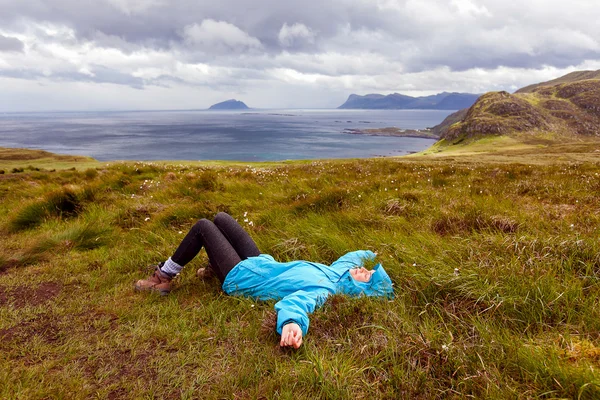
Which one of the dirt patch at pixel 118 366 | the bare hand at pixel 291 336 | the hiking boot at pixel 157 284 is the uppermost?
the bare hand at pixel 291 336

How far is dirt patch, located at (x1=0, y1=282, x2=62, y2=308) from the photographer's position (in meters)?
4.54

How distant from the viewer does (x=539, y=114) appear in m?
158

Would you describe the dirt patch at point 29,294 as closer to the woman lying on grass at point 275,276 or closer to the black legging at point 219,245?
the woman lying on grass at point 275,276

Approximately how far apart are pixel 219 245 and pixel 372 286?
2.51m

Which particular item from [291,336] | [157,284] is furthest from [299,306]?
[157,284]

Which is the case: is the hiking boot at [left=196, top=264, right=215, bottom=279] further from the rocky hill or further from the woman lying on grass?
the rocky hill

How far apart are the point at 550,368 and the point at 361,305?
1848 millimetres

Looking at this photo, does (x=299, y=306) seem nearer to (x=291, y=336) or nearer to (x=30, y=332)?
(x=291, y=336)

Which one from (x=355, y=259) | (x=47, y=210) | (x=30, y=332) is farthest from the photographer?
(x=47, y=210)

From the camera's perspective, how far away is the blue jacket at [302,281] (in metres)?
4.08

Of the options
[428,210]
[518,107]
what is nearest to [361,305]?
[428,210]

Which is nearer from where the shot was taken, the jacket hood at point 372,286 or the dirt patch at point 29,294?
the jacket hood at point 372,286

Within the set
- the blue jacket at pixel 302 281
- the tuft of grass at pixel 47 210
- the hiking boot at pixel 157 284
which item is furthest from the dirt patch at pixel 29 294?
the tuft of grass at pixel 47 210

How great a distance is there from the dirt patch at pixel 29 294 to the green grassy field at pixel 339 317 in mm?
25
